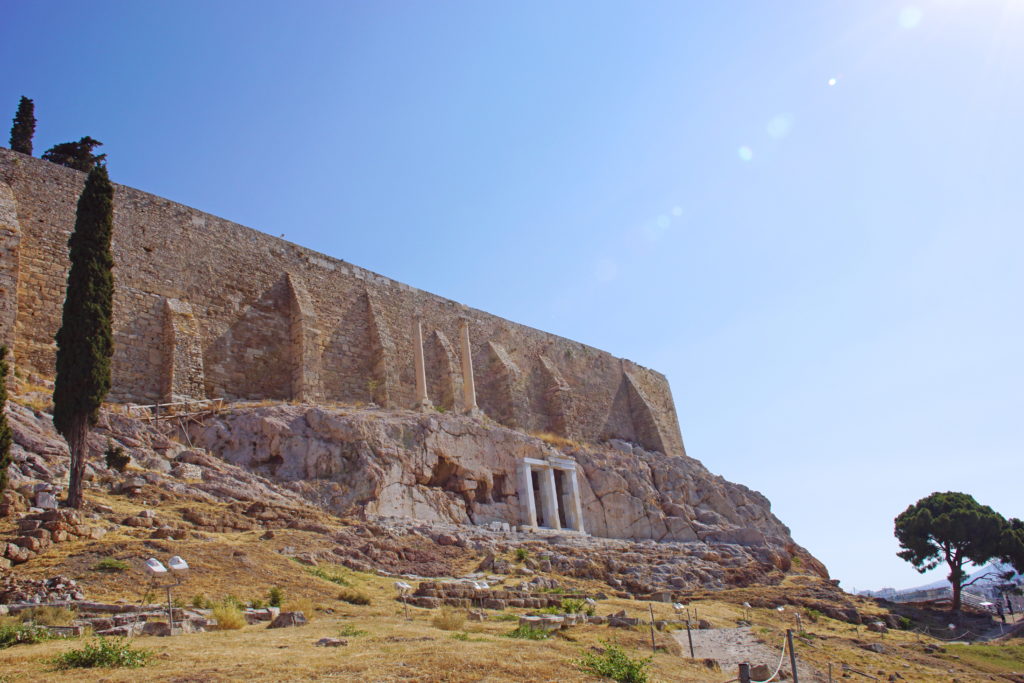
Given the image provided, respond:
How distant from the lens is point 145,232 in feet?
69.9

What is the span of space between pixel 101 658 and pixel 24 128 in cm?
2709

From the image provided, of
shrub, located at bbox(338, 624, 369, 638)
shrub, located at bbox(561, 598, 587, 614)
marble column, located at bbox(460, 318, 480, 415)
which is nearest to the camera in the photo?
shrub, located at bbox(338, 624, 369, 638)

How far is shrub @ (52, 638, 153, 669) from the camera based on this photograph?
632cm

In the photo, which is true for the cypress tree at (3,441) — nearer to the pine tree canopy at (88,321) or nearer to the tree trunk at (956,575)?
the pine tree canopy at (88,321)

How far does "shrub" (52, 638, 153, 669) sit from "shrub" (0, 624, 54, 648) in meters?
0.93

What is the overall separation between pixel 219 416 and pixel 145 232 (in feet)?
22.5

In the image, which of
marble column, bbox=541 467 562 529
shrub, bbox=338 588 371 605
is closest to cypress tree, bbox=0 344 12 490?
shrub, bbox=338 588 371 605

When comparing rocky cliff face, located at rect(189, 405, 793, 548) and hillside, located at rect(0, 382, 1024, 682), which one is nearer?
hillside, located at rect(0, 382, 1024, 682)

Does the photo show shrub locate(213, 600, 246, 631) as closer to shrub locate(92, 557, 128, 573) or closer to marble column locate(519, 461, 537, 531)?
shrub locate(92, 557, 128, 573)

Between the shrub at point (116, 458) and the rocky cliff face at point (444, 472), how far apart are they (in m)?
2.37

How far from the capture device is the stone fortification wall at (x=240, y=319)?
61.7 feet

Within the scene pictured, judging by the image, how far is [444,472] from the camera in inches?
777

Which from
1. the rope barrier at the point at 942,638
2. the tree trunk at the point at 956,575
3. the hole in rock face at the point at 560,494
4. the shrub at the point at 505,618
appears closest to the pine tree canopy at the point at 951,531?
the tree trunk at the point at 956,575

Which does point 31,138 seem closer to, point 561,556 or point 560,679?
point 561,556
